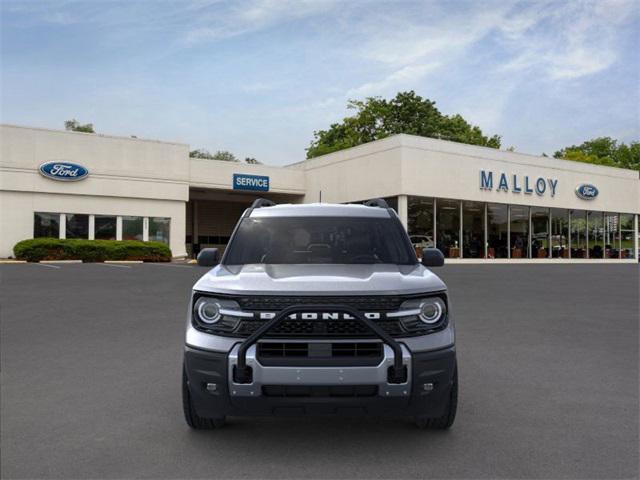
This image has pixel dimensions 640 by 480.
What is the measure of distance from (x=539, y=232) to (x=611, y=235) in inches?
376

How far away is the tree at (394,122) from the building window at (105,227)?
100 feet

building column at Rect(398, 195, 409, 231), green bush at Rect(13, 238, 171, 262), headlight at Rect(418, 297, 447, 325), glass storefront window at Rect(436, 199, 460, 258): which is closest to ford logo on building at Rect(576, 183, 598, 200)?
glass storefront window at Rect(436, 199, 460, 258)

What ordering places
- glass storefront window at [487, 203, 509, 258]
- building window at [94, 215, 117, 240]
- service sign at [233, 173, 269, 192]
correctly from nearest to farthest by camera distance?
building window at [94, 215, 117, 240] → glass storefront window at [487, 203, 509, 258] → service sign at [233, 173, 269, 192]

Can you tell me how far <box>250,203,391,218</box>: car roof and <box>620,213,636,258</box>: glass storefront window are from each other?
156 feet

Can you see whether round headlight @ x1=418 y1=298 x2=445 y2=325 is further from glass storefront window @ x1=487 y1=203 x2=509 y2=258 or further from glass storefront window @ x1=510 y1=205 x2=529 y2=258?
glass storefront window @ x1=510 y1=205 x2=529 y2=258

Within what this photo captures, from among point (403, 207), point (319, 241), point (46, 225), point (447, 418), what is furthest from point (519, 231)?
point (447, 418)

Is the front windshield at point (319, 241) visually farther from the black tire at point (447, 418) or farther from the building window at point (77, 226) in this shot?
the building window at point (77, 226)

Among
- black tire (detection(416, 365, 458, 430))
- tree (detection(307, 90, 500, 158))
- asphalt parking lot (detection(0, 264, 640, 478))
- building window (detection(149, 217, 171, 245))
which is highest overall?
tree (detection(307, 90, 500, 158))

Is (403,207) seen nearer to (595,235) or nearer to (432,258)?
(595,235)

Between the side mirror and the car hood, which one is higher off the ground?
Result: the side mirror

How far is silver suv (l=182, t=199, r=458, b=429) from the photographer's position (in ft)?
11.6

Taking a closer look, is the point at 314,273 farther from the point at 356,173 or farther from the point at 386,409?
the point at 356,173

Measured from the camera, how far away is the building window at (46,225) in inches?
1300

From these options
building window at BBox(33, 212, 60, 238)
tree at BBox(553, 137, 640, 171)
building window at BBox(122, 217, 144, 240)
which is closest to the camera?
building window at BBox(33, 212, 60, 238)
